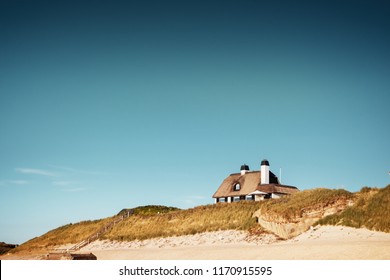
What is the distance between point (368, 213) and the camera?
28.1 m

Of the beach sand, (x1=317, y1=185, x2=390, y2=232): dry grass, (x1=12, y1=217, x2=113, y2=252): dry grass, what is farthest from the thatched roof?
(x1=317, y1=185, x2=390, y2=232): dry grass

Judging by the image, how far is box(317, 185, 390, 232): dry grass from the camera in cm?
2656

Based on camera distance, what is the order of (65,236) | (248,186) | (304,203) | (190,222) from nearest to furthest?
(304,203) < (190,222) < (65,236) < (248,186)

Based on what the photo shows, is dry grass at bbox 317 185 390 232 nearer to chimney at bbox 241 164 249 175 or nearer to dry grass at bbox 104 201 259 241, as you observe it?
dry grass at bbox 104 201 259 241

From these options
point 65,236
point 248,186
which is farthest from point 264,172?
point 65,236

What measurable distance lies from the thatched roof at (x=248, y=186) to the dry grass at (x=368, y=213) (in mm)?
17435

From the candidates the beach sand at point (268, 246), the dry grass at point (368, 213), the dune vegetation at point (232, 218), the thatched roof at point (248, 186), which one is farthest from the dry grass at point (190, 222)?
the thatched roof at point (248, 186)

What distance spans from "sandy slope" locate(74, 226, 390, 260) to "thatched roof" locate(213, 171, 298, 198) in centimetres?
1470

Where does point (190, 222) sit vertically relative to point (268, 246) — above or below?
above

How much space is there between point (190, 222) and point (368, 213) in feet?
52.0

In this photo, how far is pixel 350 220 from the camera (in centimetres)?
2823

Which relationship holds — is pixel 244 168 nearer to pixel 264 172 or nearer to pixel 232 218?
pixel 264 172
